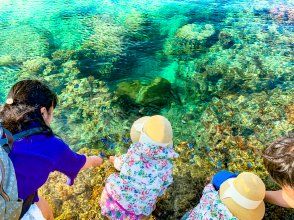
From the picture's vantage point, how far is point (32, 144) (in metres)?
2.62

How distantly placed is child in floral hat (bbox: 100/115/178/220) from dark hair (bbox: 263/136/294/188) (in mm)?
751

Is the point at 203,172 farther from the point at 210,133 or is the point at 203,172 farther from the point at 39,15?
the point at 39,15

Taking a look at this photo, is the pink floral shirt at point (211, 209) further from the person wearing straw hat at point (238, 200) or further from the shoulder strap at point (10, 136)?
the shoulder strap at point (10, 136)

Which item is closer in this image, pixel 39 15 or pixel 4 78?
pixel 4 78

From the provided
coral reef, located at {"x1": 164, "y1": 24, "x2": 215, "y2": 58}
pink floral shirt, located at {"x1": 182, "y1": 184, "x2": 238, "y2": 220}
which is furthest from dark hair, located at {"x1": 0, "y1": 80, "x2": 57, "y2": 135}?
coral reef, located at {"x1": 164, "y1": 24, "x2": 215, "y2": 58}

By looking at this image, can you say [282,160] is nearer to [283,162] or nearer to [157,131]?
[283,162]

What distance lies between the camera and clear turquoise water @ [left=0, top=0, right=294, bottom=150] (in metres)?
5.45

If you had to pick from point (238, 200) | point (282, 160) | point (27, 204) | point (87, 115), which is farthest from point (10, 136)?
point (87, 115)

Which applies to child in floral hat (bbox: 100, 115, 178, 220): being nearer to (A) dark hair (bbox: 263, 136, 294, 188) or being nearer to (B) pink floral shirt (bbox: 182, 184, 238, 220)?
(B) pink floral shirt (bbox: 182, 184, 238, 220)

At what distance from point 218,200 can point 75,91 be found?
3.43 metres

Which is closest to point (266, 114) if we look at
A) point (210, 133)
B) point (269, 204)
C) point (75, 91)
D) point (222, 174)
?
point (210, 133)

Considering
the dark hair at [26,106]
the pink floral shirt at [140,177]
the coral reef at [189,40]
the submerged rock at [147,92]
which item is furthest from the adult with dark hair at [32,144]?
the coral reef at [189,40]

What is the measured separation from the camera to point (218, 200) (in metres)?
2.58

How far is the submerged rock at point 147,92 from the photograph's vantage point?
5141 millimetres
